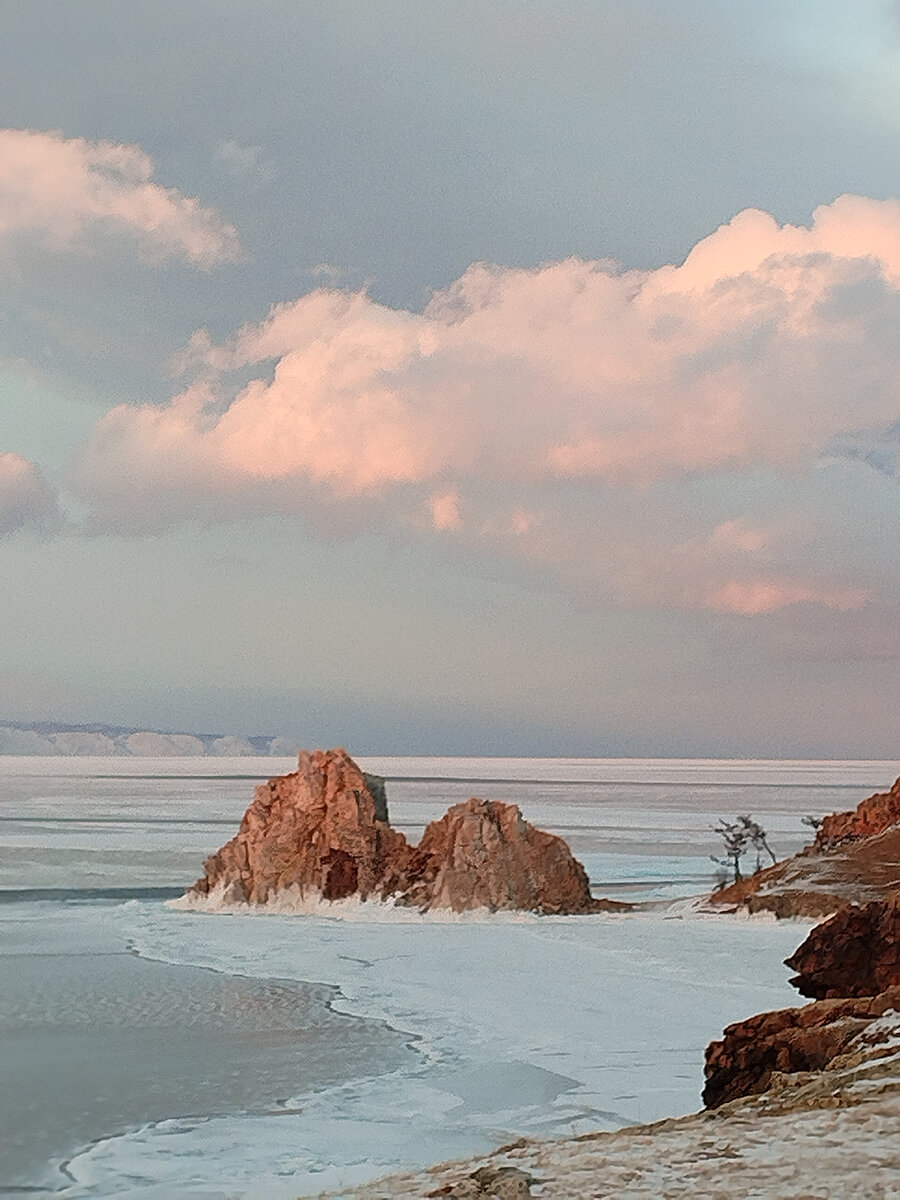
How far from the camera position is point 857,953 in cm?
2145

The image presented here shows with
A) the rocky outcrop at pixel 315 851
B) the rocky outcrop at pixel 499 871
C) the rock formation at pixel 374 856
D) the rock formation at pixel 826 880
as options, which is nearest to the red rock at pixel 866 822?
the rock formation at pixel 826 880

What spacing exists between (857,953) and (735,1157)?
11202 mm

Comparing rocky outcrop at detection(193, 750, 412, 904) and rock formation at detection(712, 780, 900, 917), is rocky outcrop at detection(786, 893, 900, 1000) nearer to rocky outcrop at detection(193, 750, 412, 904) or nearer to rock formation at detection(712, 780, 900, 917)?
rock formation at detection(712, 780, 900, 917)

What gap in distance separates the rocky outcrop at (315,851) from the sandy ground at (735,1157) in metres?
30.8

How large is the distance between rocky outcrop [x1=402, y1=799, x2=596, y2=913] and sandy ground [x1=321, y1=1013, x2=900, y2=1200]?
93.1 feet

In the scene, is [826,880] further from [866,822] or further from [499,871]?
[499,871]

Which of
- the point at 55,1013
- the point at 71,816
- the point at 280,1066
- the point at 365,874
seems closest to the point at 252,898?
the point at 365,874

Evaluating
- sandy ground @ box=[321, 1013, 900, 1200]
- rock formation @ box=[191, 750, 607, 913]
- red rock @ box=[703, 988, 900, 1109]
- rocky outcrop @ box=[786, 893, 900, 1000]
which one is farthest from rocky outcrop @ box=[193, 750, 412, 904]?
sandy ground @ box=[321, 1013, 900, 1200]

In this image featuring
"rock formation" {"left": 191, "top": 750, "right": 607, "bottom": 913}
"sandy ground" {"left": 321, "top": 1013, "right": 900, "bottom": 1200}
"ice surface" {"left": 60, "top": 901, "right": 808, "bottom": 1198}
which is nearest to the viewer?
"sandy ground" {"left": 321, "top": 1013, "right": 900, "bottom": 1200}

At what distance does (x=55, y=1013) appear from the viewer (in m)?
24.4

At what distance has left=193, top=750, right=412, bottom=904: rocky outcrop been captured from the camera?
144 feet

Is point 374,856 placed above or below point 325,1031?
above

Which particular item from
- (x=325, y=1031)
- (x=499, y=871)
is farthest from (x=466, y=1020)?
(x=499, y=871)

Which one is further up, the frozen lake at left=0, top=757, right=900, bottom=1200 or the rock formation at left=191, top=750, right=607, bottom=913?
the rock formation at left=191, top=750, right=607, bottom=913
